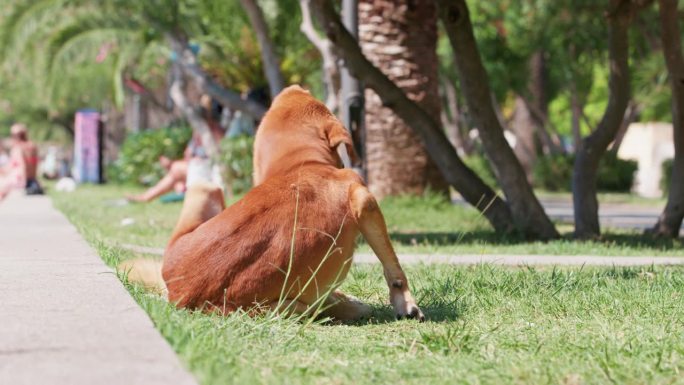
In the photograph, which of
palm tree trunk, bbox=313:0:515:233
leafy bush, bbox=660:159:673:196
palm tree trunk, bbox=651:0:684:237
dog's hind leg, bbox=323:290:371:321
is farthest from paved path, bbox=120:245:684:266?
leafy bush, bbox=660:159:673:196

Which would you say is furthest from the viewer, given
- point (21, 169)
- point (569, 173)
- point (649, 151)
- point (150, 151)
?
point (649, 151)

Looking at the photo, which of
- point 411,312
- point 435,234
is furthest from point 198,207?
point 435,234

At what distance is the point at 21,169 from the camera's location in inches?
933

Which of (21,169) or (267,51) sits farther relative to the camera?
(21,169)

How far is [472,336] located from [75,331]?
1843mm

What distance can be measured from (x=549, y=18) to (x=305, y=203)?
22.0 m

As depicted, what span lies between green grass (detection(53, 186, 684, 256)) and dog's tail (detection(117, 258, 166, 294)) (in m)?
2.11

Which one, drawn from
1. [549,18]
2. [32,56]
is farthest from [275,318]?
[32,56]

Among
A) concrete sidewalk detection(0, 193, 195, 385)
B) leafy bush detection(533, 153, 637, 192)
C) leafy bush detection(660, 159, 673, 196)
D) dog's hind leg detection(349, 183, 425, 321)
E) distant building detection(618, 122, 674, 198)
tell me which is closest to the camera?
concrete sidewalk detection(0, 193, 195, 385)

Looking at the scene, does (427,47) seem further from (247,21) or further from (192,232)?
(192,232)

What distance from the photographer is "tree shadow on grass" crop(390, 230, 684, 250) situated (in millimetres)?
11195

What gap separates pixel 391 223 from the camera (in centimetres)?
1366

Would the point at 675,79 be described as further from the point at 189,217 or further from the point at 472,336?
the point at 472,336

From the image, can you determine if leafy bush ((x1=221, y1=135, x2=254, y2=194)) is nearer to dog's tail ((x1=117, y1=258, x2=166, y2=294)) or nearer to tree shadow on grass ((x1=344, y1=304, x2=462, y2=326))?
dog's tail ((x1=117, y1=258, x2=166, y2=294))
